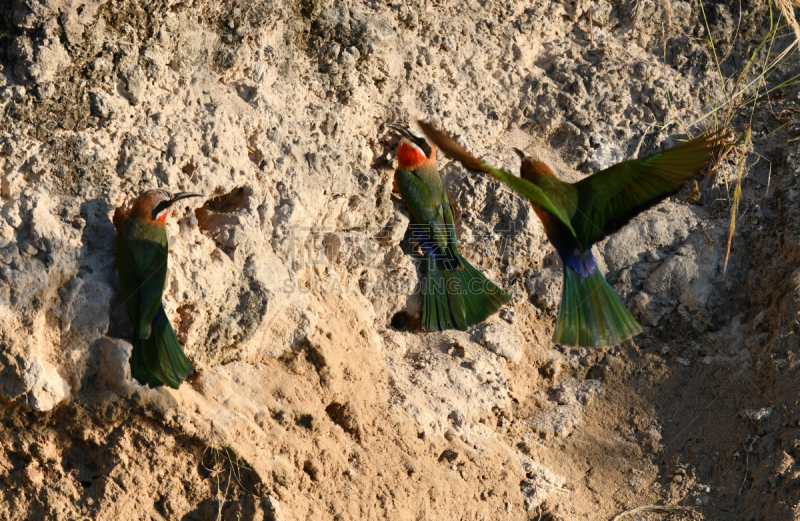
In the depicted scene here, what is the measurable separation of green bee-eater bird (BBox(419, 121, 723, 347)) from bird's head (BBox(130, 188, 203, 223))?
4.14ft

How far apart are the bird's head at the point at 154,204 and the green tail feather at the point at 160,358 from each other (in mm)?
335

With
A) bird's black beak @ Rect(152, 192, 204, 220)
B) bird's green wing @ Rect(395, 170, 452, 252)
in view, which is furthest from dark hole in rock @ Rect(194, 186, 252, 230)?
bird's green wing @ Rect(395, 170, 452, 252)

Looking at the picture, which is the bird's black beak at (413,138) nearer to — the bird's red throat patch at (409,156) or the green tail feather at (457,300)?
the bird's red throat patch at (409,156)

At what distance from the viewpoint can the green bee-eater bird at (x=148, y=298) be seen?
278cm

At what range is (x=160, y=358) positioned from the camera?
110 inches

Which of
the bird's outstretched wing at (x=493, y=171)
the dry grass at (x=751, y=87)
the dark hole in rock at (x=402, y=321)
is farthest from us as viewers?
the dry grass at (x=751, y=87)

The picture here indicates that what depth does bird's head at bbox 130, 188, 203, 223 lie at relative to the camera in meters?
2.91

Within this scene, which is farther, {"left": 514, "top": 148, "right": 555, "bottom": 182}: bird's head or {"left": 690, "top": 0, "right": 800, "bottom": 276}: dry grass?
{"left": 690, "top": 0, "right": 800, "bottom": 276}: dry grass

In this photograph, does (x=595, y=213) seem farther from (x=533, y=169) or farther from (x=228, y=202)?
(x=228, y=202)

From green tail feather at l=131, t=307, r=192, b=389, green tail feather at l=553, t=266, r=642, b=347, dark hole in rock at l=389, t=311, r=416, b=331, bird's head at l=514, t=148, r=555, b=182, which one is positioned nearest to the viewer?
green tail feather at l=131, t=307, r=192, b=389

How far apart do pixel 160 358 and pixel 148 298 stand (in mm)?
208

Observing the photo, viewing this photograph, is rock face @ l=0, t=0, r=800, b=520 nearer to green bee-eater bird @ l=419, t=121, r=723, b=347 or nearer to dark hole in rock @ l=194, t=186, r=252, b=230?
dark hole in rock @ l=194, t=186, r=252, b=230

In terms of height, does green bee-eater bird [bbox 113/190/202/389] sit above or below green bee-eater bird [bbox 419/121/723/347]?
below

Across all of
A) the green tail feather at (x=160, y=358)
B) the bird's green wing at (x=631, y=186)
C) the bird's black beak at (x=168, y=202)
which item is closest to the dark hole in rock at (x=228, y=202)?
the bird's black beak at (x=168, y=202)
